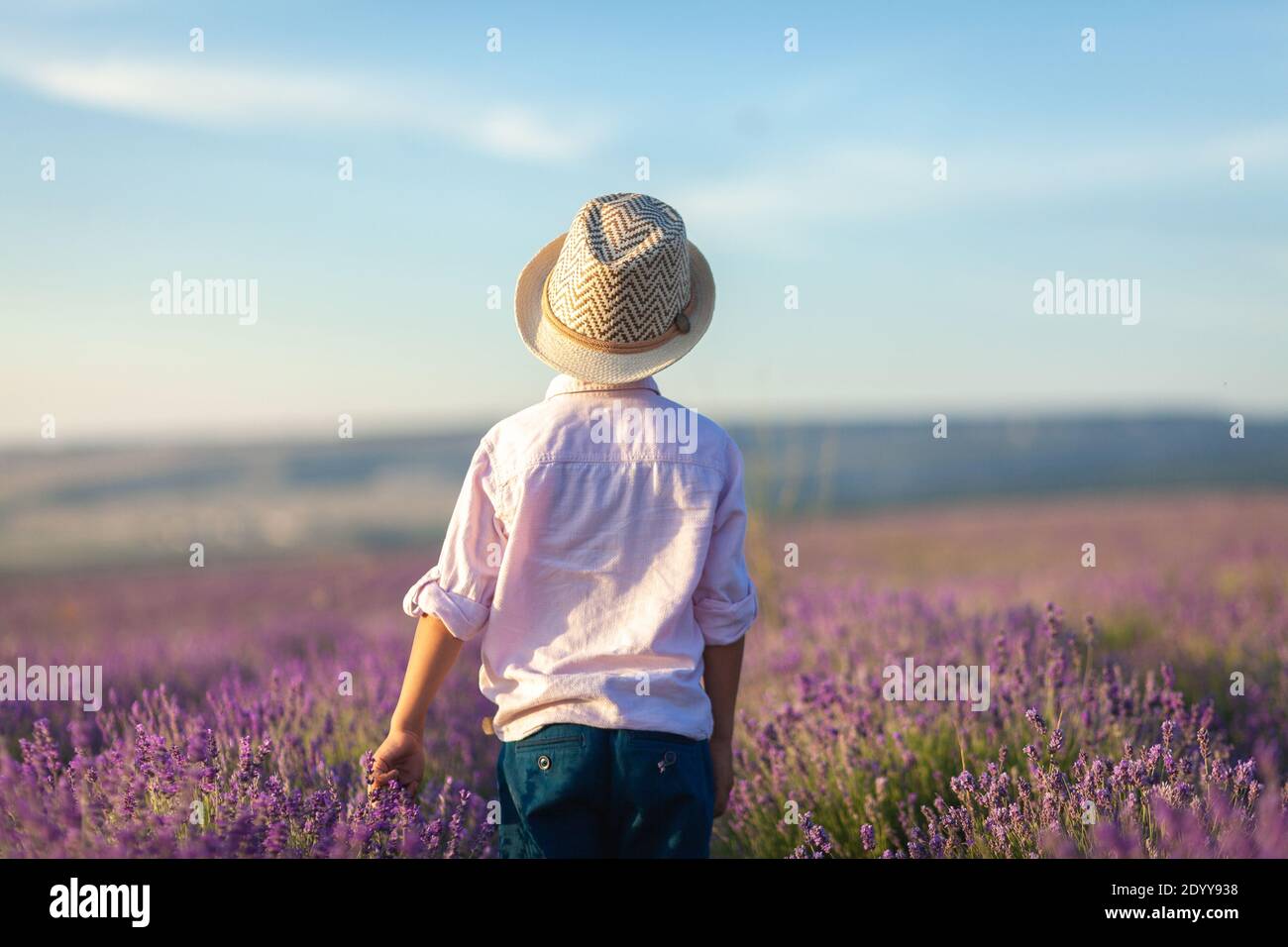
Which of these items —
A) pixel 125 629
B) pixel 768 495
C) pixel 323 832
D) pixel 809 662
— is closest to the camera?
pixel 323 832

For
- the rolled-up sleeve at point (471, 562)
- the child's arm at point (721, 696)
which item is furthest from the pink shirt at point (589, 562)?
A: the child's arm at point (721, 696)

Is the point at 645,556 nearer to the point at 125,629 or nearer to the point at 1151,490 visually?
the point at 125,629

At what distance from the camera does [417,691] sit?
256 centimetres

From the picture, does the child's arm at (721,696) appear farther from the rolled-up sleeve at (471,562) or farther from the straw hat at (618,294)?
the straw hat at (618,294)

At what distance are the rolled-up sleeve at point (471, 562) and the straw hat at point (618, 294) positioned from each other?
300 mm

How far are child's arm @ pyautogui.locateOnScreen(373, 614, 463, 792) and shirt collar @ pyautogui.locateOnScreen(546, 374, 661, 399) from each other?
0.55 meters

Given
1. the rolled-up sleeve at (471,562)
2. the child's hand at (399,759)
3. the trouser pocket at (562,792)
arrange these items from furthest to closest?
the child's hand at (399,759)
the rolled-up sleeve at (471,562)
the trouser pocket at (562,792)

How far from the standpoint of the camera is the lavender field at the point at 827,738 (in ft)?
9.02

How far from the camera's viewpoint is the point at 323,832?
106 inches

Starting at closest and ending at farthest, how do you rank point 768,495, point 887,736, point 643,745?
point 643,745 < point 887,736 < point 768,495

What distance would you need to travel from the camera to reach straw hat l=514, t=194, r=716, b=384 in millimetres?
2529

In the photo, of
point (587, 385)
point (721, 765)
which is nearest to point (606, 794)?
point (721, 765)
